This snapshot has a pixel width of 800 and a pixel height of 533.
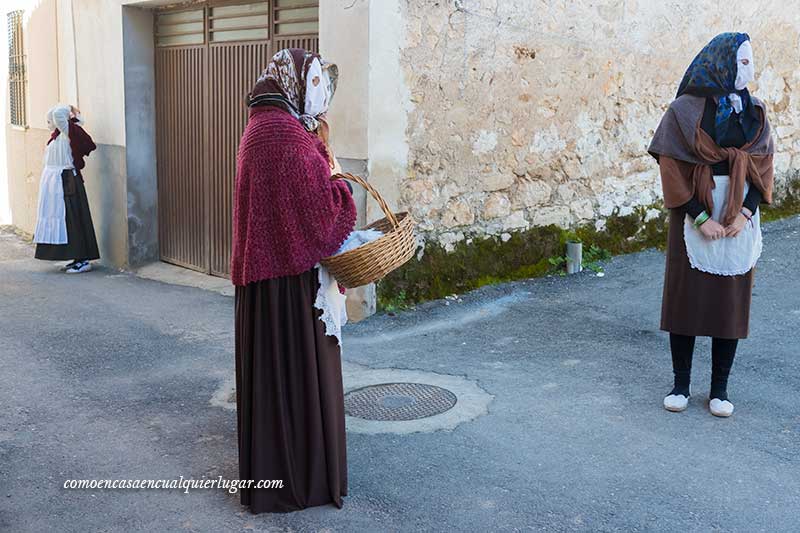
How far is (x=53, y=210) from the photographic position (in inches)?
352

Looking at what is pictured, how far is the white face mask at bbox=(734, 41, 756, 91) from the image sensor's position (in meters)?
4.32

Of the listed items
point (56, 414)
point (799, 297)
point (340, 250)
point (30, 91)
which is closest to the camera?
point (340, 250)

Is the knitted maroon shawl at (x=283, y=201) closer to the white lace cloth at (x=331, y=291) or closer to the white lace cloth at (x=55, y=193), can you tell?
the white lace cloth at (x=331, y=291)

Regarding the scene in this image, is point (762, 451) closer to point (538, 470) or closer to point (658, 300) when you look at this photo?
point (538, 470)

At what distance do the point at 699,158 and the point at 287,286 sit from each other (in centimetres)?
218

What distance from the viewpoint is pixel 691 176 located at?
446 centimetres

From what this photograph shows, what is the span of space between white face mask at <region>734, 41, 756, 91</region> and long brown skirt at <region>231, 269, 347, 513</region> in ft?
7.56

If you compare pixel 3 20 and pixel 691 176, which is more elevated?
pixel 3 20

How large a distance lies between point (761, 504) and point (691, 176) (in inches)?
64.3

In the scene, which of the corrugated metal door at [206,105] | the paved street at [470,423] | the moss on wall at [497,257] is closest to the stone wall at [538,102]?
the moss on wall at [497,257]

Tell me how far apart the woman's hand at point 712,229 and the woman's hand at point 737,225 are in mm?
28

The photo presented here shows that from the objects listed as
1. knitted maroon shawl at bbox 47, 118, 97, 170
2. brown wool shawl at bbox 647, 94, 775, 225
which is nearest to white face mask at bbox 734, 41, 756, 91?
brown wool shawl at bbox 647, 94, 775, 225

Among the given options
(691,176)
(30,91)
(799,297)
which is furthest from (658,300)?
(30,91)

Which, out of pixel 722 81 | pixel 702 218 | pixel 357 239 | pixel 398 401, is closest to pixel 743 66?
pixel 722 81
